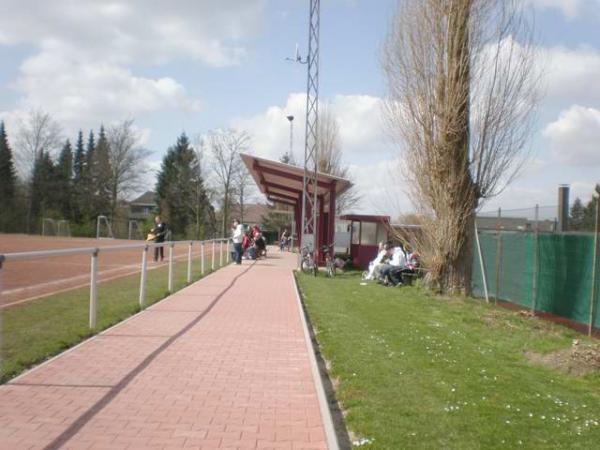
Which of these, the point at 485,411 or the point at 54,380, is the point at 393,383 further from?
the point at 54,380

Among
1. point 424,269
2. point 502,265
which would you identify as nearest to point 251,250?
point 424,269

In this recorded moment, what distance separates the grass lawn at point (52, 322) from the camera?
21.9ft

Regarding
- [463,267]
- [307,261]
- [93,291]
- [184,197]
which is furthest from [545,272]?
[184,197]

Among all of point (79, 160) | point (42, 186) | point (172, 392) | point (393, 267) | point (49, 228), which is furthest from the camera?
point (79, 160)

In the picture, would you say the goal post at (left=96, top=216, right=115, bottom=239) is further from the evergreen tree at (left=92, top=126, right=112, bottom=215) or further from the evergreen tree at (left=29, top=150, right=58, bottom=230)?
the evergreen tree at (left=29, top=150, right=58, bottom=230)

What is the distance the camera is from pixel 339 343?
27.4ft

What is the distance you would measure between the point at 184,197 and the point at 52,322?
2666 inches

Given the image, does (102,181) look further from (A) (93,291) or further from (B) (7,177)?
(A) (93,291)

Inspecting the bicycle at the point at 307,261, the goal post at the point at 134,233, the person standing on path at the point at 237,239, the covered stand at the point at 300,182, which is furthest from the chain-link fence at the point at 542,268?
the goal post at the point at 134,233

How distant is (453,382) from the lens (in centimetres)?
637

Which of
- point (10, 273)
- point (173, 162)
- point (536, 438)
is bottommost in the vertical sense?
point (536, 438)

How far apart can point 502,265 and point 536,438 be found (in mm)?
10332

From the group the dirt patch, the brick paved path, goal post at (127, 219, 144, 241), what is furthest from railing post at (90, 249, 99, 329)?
goal post at (127, 219, 144, 241)

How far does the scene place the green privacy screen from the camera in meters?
10.7
